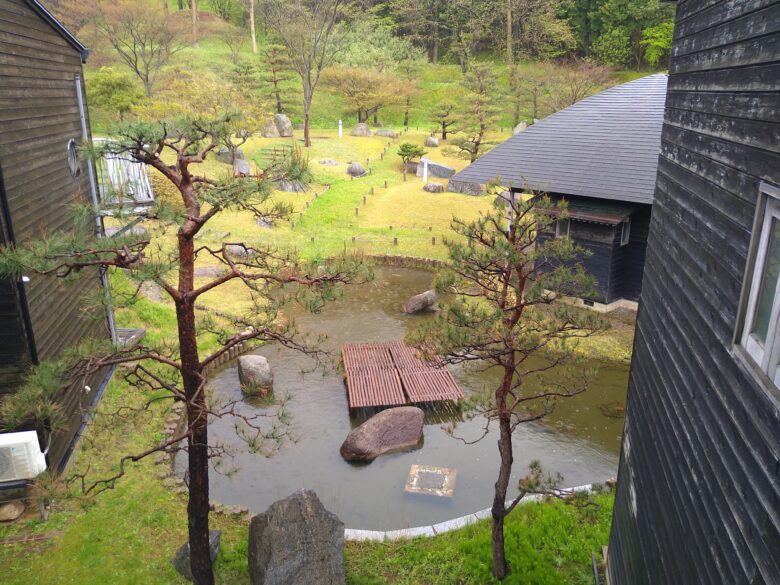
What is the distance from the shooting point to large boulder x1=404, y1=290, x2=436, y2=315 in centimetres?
1592

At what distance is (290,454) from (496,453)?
358 cm

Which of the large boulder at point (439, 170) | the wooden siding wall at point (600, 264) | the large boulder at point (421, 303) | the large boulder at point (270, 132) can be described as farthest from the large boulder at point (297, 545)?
the large boulder at point (270, 132)

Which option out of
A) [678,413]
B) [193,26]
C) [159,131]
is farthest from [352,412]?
[193,26]

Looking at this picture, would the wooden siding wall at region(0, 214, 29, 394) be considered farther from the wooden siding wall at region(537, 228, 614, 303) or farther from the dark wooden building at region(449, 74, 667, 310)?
the wooden siding wall at region(537, 228, 614, 303)

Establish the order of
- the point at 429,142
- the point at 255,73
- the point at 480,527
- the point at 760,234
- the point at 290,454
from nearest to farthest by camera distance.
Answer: the point at 760,234, the point at 480,527, the point at 290,454, the point at 429,142, the point at 255,73

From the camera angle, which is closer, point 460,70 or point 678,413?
point 678,413

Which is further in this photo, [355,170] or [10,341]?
[355,170]

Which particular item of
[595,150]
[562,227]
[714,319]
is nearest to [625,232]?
[562,227]

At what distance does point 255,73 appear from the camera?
37.1m

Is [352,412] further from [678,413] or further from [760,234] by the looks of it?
[760,234]

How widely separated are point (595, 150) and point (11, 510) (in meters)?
14.6

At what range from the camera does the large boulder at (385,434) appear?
32.9ft

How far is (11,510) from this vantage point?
25.9ft

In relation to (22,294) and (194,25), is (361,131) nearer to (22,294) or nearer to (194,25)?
(194,25)
